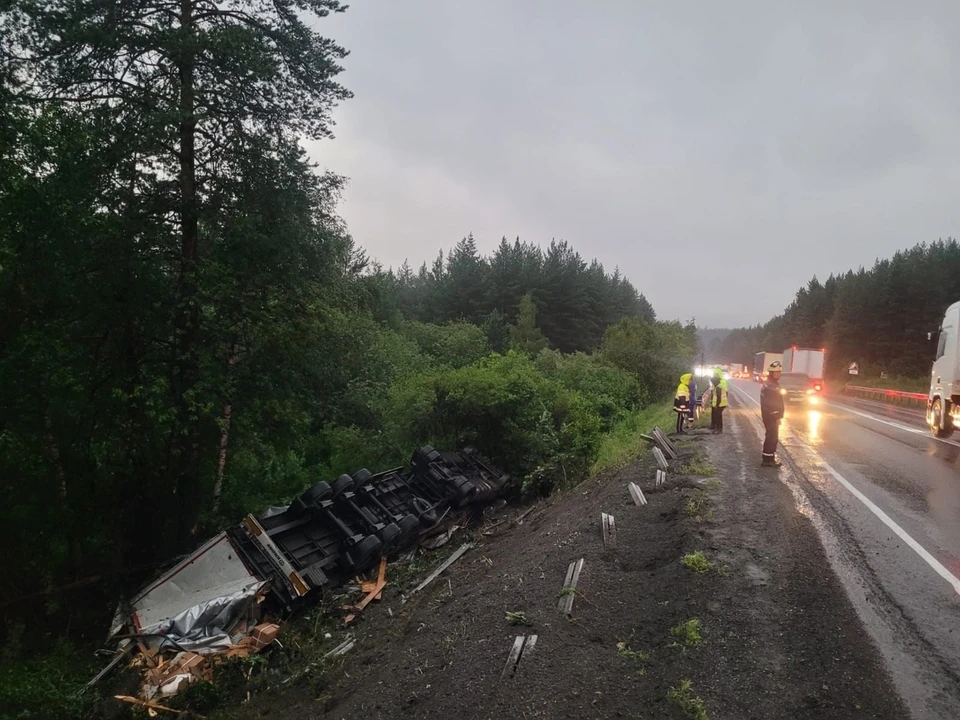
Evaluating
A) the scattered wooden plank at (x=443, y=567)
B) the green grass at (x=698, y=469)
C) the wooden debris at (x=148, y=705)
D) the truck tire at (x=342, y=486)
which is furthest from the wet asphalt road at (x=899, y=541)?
the truck tire at (x=342, y=486)

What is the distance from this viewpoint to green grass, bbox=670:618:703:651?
4.17 meters

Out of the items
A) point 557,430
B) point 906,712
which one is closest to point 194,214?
point 557,430

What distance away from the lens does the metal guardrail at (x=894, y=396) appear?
90.6 ft

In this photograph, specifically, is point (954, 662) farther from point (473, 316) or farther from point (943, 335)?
point (473, 316)

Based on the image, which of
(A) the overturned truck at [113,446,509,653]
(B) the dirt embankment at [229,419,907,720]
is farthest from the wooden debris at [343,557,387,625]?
(B) the dirt embankment at [229,419,907,720]

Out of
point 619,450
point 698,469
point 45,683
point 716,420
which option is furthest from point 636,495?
point 45,683

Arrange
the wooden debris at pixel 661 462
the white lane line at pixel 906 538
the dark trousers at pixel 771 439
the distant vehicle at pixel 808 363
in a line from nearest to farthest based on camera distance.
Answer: the white lane line at pixel 906 538 → the wooden debris at pixel 661 462 → the dark trousers at pixel 771 439 → the distant vehicle at pixel 808 363

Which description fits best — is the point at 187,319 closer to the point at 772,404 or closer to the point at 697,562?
the point at 697,562

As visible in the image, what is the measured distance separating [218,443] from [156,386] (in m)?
3.02

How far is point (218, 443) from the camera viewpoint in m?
12.0

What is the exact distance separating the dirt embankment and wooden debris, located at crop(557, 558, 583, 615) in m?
0.07

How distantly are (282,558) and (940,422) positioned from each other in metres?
14.5

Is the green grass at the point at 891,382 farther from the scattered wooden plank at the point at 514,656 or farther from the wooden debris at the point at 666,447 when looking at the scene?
the scattered wooden plank at the point at 514,656

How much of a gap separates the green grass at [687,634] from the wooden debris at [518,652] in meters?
1.01
